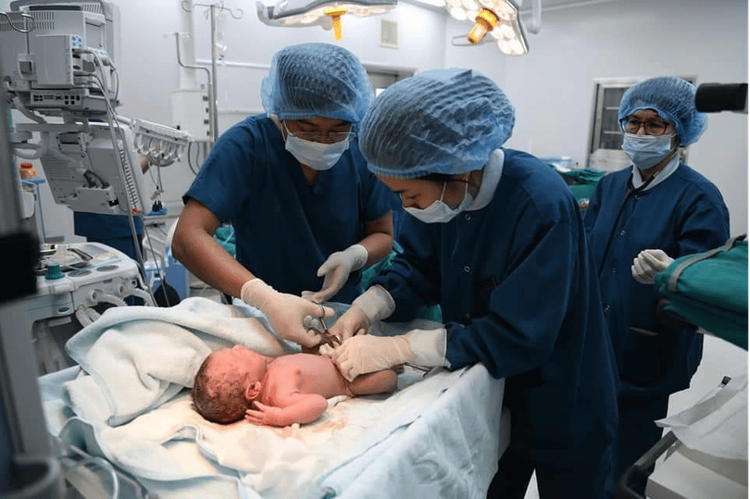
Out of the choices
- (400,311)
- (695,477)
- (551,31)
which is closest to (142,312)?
(400,311)

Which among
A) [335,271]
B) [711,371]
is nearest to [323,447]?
[335,271]

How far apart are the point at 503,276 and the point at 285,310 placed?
1.95 ft

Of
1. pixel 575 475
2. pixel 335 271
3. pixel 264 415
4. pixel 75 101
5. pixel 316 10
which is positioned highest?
pixel 316 10

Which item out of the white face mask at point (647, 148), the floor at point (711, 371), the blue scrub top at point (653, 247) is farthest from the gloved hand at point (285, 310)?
the floor at point (711, 371)

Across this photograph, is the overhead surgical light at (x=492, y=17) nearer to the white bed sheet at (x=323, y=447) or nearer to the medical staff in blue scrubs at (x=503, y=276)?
the medical staff in blue scrubs at (x=503, y=276)

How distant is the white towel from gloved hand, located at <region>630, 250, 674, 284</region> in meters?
1.24

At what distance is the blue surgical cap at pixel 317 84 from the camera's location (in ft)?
4.79

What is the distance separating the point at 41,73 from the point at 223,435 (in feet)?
5.08

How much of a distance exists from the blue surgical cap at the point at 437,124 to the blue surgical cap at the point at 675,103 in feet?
4.24

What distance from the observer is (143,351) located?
1.27 metres

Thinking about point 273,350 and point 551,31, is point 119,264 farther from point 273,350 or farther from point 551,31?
point 551,31

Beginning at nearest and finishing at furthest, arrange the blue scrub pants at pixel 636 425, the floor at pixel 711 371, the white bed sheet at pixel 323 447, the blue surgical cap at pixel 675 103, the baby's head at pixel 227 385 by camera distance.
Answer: the white bed sheet at pixel 323 447 → the baby's head at pixel 227 385 → the blue scrub pants at pixel 636 425 → the blue surgical cap at pixel 675 103 → the floor at pixel 711 371

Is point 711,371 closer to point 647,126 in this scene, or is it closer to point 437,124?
point 647,126

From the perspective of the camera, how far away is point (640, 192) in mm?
2133
